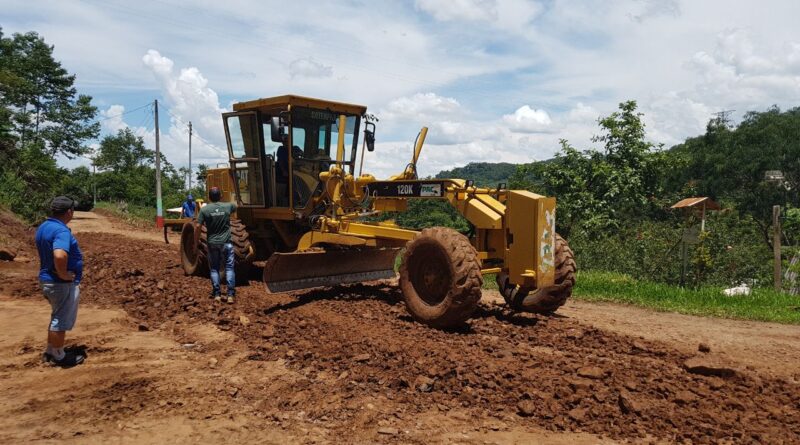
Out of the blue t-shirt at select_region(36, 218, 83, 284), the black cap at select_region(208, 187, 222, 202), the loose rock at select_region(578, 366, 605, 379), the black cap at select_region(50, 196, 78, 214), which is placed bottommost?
the loose rock at select_region(578, 366, 605, 379)

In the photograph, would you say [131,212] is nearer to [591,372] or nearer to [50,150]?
[50,150]

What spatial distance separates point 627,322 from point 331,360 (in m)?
3.98

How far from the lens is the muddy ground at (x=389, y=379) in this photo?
3986 millimetres

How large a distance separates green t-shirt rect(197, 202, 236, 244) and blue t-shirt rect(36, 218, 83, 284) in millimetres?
2830

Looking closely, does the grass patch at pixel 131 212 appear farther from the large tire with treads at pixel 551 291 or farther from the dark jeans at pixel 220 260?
the large tire with treads at pixel 551 291

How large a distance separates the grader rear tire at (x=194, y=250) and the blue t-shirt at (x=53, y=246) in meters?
3.66

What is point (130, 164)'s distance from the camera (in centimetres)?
5956

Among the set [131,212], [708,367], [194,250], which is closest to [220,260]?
[194,250]

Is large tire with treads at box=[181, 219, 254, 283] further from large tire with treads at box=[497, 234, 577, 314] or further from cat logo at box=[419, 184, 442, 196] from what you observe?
large tire with treads at box=[497, 234, 577, 314]

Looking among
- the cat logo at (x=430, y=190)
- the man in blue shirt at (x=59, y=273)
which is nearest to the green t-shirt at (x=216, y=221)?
the man in blue shirt at (x=59, y=273)

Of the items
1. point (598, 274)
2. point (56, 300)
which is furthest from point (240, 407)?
point (598, 274)

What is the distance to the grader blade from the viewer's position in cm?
777

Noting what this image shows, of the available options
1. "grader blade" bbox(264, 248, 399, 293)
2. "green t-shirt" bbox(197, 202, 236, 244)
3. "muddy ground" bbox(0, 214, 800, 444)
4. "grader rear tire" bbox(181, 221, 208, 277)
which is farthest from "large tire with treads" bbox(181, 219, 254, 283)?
"muddy ground" bbox(0, 214, 800, 444)

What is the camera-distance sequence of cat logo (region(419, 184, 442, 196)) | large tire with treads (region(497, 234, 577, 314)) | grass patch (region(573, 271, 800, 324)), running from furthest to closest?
grass patch (region(573, 271, 800, 324)), cat logo (region(419, 184, 442, 196)), large tire with treads (region(497, 234, 577, 314))
